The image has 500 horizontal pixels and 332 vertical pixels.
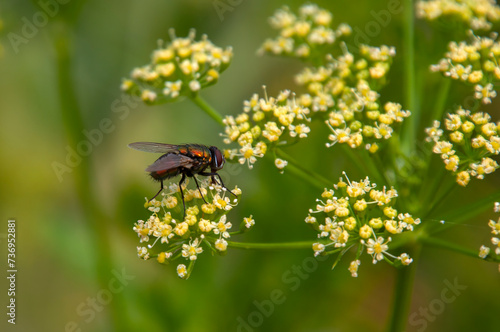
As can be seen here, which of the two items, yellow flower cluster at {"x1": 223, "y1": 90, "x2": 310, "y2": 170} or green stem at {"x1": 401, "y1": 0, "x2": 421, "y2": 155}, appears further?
green stem at {"x1": 401, "y1": 0, "x2": 421, "y2": 155}

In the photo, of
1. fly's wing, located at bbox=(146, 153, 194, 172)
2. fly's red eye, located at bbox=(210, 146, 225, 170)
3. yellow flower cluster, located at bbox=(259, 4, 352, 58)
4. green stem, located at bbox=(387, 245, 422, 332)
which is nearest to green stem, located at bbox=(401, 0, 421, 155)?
yellow flower cluster, located at bbox=(259, 4, 352, 58)

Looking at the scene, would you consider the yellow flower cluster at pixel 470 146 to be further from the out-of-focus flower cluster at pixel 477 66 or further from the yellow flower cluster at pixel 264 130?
the yellow flower cluster at pixel 264 130

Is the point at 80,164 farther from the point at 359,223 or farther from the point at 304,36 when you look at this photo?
the point at 359,223

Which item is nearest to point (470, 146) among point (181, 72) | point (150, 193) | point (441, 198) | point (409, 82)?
point (441, 198)

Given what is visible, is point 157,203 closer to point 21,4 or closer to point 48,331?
point 21,4

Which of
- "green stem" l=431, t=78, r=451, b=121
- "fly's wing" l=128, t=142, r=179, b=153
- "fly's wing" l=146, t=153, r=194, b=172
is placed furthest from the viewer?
"green stem" l=431, t=78, r=451, b=121

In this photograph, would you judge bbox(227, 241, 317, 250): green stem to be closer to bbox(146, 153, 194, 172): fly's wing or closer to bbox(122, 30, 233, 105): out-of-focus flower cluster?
bbox(146, 153, 194, 172): fly's wing

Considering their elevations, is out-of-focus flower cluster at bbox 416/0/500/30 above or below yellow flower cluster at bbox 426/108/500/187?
above
